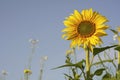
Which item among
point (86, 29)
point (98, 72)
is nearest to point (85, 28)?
point (86, 29)

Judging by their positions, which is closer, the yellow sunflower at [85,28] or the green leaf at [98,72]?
the green leaf at [98,72]

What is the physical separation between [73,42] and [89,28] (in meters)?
0.24

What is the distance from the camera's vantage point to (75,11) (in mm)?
3314

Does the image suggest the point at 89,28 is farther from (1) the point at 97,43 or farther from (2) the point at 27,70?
(2) the point at 27,70

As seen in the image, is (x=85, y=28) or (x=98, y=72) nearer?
(x=98, y=72)

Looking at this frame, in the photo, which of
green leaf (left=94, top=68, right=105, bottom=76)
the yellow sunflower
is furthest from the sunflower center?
green leaf (left=94, top=68, right=105, bottom=76)

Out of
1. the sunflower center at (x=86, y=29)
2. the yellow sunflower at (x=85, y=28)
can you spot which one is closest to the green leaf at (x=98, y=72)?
the yellow sunflower at (x=85, y=28)

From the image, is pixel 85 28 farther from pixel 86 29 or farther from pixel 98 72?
pixel 98 72

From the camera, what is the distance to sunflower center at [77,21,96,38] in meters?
3.25

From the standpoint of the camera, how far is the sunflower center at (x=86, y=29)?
325cm

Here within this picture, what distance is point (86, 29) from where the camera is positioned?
3.23 metres

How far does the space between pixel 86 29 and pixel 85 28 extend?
0.02m

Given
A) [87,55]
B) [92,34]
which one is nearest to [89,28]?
[92,34]

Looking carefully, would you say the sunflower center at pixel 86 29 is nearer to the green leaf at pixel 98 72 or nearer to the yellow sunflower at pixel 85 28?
the yellow sunflower at pixel 85 28
